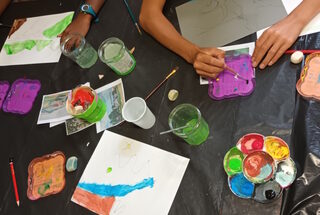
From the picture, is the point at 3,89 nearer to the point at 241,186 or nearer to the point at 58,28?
the point at 58,28

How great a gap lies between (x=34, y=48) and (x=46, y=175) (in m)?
0.74

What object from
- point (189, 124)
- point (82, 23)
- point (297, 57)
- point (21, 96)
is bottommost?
point (189, 124)

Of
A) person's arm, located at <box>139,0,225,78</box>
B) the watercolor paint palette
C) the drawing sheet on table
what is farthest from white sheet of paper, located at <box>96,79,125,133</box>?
the watercolor paint palette

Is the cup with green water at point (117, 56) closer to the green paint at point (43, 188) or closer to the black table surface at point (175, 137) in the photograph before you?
the black table surface at point (175, 137)

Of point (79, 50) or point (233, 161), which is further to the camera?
point (79, 50)

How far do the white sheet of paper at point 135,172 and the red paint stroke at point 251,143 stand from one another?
0.67 feet

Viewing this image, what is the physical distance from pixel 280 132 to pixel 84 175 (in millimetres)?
755

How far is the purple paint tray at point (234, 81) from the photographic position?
1.17 metres

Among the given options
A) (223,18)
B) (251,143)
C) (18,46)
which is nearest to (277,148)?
(251,143)

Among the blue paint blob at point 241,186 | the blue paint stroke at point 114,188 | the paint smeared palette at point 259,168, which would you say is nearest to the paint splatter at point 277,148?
the paint smeared palette at point 259,168

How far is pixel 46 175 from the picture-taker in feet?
4.32

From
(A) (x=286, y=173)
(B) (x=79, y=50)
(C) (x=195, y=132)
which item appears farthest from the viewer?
(B) (x=79, y=50)

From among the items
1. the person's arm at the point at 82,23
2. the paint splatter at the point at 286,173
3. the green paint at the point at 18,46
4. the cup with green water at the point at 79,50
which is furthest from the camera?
the green paint at the point at 18,46

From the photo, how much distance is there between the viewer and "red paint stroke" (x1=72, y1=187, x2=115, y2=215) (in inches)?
45.5
